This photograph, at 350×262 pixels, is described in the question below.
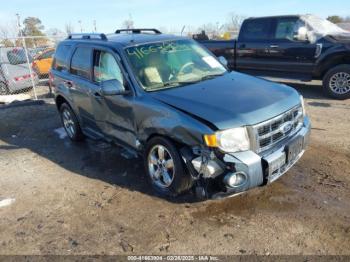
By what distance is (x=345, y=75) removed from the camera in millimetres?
8008

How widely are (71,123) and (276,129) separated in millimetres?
4011

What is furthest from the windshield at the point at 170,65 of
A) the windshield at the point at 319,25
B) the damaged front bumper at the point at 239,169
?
the windshield at the point at 319,25

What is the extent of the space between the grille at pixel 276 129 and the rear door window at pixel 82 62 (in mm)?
2844

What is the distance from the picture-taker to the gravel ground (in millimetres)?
3330

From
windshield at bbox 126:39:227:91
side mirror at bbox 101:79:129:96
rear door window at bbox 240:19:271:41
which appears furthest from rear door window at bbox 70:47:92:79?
rear door window at bbox 240:19:271:41

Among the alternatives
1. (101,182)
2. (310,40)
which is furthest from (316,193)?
(310,40)

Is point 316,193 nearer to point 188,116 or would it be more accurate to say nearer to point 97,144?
point 188,116

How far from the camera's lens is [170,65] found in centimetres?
454

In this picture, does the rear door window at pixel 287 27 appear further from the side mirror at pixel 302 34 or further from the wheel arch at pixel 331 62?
the wheel arch at pixel 331 62

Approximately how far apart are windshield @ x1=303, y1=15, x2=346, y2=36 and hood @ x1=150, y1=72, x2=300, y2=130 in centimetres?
503

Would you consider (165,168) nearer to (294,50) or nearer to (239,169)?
(239,169)

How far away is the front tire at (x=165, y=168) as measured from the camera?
3793 mm

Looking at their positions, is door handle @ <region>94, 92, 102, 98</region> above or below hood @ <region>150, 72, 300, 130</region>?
below

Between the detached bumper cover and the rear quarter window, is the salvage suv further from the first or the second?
the rear quarter window
